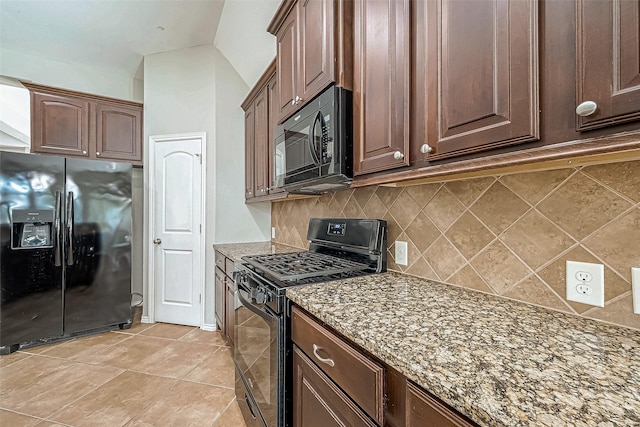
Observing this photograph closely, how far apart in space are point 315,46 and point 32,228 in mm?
3101

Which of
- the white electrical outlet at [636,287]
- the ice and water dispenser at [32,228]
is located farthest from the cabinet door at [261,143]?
the white electrical outlet at [636,287]

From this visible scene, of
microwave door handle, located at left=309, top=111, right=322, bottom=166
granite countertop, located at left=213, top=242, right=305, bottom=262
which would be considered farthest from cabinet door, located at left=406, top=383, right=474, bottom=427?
granite countertop, located at left=213, top=242, right=305, bottom=262

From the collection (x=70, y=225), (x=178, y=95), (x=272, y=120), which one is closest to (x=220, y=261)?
(x=272, y=120)

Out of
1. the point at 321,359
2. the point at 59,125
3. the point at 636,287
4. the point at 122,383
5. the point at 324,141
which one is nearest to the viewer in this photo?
the point at 636,287

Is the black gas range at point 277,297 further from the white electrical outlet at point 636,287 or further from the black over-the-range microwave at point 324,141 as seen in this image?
the white electrical outlet at point 636,287

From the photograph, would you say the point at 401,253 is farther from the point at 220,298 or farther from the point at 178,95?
the point at 178,95

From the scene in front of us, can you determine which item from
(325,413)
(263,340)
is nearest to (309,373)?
(325,413)

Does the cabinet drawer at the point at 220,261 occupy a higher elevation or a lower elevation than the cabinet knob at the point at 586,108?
lower

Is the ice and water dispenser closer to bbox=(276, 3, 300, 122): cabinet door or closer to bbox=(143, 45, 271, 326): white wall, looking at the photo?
bbox=(143, 45, 271, 326): white wall

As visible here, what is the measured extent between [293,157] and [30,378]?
8.77ft

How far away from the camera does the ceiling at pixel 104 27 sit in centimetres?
253

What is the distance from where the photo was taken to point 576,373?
0.53 metres

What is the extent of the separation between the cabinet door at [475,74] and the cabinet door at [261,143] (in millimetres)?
1765

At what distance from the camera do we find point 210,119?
315 cm
